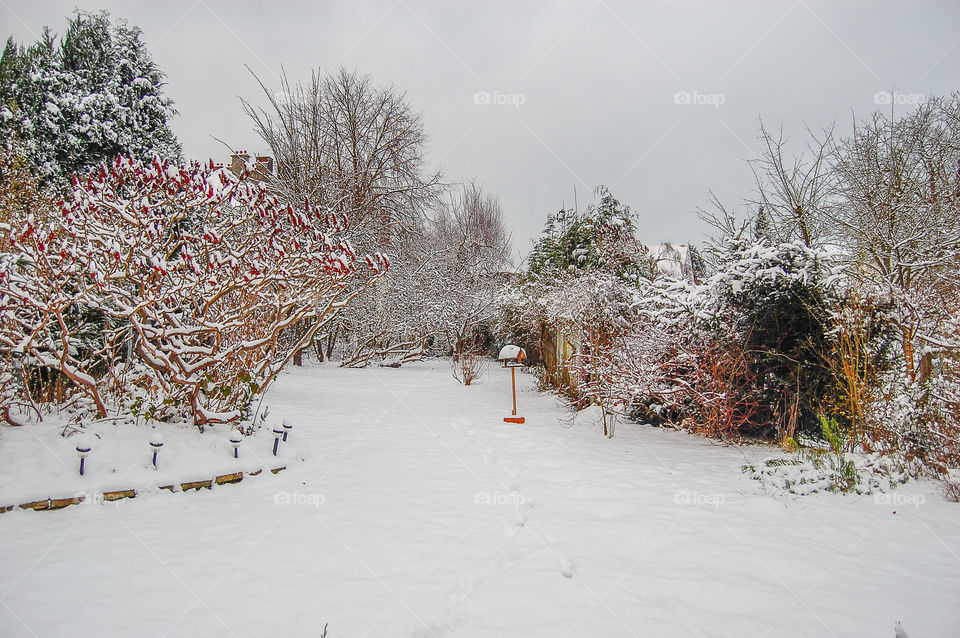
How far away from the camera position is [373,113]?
1675 centimetres

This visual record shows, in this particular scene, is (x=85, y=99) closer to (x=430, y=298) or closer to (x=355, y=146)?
(x=355, y=146)

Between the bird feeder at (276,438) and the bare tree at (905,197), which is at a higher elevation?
the bare tree at (905,197)

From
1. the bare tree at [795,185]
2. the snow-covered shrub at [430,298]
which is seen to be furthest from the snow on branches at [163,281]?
the snow-covered shrub at [430,298]

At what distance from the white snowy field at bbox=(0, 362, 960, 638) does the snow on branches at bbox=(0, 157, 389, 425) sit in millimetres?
1327

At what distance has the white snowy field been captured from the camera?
2.29 m

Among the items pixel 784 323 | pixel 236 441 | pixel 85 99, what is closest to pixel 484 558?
pixel 236 441

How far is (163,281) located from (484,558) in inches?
179

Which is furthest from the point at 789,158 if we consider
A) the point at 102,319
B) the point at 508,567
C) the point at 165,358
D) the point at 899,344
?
the point at 102,319

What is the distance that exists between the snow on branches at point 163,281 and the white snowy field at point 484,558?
1.33m

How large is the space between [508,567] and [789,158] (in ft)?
32.7

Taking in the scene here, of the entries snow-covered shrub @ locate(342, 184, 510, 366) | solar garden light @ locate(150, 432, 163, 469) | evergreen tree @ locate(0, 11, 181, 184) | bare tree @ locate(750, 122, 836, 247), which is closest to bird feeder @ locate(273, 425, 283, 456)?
solar garden light @ locate(150, 432, 163, 469)

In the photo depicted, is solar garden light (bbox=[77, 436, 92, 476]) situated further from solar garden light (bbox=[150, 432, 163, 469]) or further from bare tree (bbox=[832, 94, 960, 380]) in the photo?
bare tree (bbox=[832, 94, 960, 380])

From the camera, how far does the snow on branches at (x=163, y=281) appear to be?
4184mm

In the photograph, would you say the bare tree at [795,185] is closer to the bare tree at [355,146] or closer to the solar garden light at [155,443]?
the solar garden light at [155,443]
